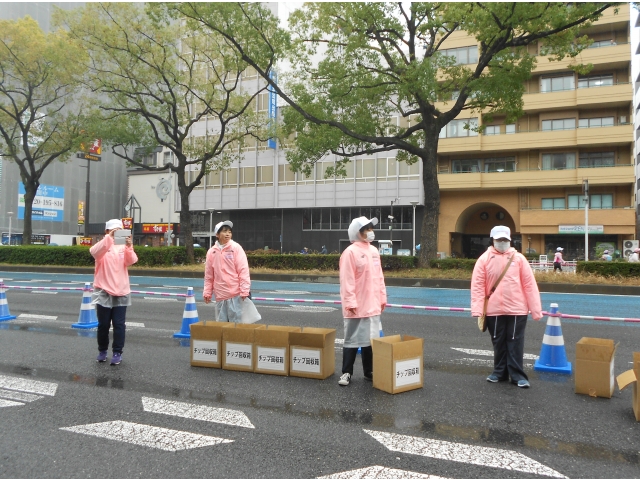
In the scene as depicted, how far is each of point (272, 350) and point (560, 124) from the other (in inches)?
1520

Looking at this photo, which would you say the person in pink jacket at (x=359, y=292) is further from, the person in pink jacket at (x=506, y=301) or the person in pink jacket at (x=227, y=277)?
the person in pink jacket at (x=227, y=277)

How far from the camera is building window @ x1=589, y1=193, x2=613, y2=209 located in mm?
37594

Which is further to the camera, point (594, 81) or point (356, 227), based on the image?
point (594, 81)

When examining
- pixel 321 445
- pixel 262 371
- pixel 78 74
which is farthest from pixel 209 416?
pixel 78 74

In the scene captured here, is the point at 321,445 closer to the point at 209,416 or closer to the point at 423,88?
the point at 209,416

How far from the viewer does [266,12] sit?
18.8 m

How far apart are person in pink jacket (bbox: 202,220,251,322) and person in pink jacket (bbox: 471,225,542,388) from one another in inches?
116

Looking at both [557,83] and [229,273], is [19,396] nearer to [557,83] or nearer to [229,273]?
[229,273]

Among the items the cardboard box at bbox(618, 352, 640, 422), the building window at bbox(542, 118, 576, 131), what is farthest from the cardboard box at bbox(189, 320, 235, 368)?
the building window at bbox(542, 118, 576, 131)

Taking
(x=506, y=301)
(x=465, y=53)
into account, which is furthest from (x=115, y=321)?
(x=465, y=53)

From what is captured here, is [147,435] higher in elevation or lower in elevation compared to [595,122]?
lower

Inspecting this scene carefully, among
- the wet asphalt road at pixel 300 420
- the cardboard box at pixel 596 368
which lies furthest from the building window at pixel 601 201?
the cardboard box at pixel 596 368

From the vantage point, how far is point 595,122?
37625 mm

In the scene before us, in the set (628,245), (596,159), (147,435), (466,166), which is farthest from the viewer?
(466,166)
